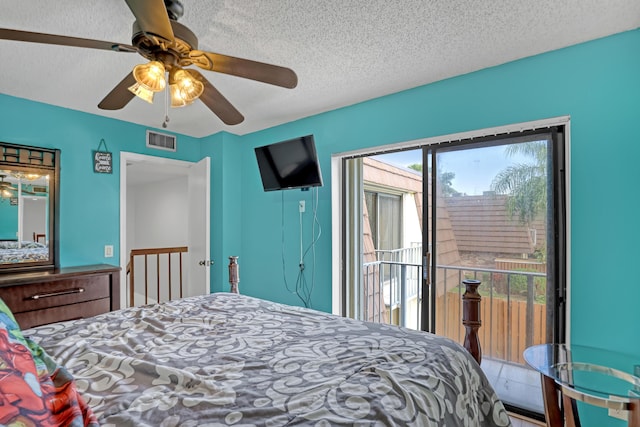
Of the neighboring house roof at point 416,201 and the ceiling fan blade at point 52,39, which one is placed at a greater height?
the ceiling fan blade at point 52,39

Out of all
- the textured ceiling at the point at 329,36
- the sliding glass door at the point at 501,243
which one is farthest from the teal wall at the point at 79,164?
the sliding glass door at the point at 501,243

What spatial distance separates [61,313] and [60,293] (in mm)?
158

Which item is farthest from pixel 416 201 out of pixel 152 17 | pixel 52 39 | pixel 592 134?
pixel 52 39

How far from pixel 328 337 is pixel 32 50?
8.16 ft

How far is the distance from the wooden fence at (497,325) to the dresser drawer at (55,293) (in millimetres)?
2867

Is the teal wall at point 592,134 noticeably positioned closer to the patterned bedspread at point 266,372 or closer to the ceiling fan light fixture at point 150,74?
the patterned bedspread at point 266,372

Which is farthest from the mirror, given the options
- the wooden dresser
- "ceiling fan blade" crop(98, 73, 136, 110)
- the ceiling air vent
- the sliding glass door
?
the sliding glass door

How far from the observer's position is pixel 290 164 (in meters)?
3.02

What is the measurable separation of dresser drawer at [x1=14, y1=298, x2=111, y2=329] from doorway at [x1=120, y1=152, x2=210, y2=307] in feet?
1.71

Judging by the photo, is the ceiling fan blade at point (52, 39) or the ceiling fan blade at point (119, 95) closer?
the ceiling fan blade at point (52, 39)

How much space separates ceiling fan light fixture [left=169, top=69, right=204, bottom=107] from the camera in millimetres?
1535

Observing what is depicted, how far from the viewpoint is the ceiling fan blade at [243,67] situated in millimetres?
1477

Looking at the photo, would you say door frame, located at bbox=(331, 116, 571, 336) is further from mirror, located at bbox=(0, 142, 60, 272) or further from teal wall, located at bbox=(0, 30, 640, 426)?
mirror, located at bbox=(0, 142, 60, 272)

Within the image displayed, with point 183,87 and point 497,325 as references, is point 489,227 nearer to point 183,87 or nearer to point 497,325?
point 497,325
